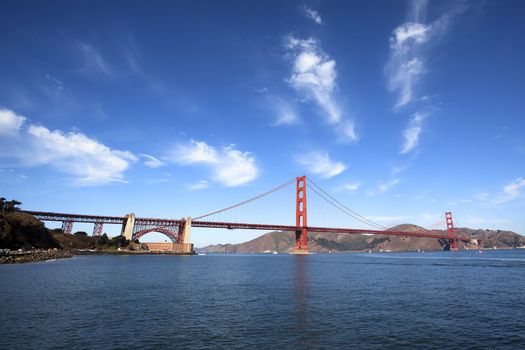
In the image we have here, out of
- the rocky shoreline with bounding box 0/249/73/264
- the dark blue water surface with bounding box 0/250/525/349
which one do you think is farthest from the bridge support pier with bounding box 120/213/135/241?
the dark blue water surface with bounding box 0/250/525/349

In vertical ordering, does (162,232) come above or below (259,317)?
above

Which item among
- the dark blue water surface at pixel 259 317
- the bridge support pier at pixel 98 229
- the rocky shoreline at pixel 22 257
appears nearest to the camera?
the dark blue water surface at pixel 259 317

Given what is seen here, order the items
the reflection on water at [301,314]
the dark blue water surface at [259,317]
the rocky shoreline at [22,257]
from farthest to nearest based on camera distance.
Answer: the rocky shoreline at [22,257] → the reflection on water at [301,314] → the dark blue water surface at [259,317]

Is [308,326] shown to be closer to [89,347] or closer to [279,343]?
[279,343]

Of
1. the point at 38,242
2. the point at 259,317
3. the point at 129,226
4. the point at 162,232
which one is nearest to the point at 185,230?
the point at 162,232

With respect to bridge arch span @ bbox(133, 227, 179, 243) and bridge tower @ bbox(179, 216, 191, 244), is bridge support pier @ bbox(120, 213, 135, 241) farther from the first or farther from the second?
bridge tower @ bbox(179, 216, 191, 244)

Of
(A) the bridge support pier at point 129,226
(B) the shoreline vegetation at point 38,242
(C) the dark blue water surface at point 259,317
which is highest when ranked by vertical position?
(A) the bridge support pier at point 129,226

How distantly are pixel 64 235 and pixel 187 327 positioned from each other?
421ft

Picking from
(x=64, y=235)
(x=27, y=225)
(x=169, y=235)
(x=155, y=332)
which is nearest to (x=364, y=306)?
(x=155, y=332)

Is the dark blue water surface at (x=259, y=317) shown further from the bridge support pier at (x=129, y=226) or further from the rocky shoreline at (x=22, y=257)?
the bridge support pier at (x=129, y=226)

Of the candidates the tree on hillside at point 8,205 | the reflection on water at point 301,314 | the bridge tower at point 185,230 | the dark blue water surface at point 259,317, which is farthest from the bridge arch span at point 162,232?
the reflection on water at point 301,314

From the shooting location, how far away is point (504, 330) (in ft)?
59.4

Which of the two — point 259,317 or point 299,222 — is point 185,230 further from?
point 259,317

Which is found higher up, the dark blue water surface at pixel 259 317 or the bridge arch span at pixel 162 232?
the bridge arch span at pixel 162 232
